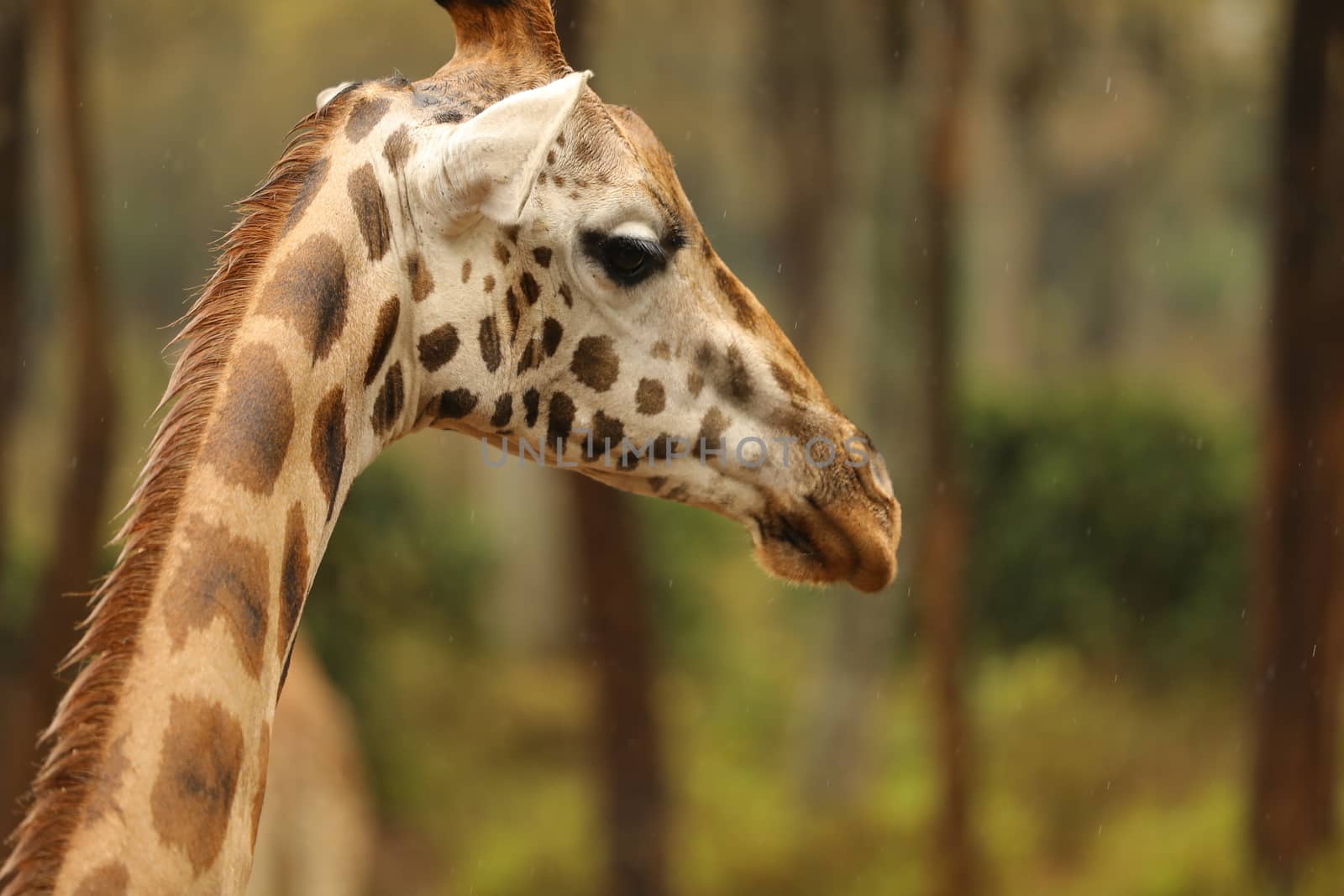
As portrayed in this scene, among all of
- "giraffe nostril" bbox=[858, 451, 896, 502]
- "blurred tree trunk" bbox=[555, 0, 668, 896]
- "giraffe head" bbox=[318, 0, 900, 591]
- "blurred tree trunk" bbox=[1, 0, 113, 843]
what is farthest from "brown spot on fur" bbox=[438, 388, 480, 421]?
"blurred tree trunk" bbox=[1, 0, 113, 843]

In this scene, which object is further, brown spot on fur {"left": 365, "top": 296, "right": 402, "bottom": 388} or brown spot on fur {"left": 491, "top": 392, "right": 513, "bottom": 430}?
brown spot on fur {"left": 491, "top": 392, "right": 513, "bottom": 430}

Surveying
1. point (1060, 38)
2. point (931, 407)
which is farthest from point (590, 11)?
point (1060, 38)

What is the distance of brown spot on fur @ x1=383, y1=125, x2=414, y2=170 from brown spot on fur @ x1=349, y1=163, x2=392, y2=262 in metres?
0.04

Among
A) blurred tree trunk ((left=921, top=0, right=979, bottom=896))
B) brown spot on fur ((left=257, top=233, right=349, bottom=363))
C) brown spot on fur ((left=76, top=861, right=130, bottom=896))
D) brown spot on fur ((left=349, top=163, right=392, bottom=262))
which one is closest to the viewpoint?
brown spot on fur ((left=76, top=861, right=130, bottom=896))

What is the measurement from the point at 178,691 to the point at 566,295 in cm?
99

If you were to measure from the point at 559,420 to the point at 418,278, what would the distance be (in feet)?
1.29

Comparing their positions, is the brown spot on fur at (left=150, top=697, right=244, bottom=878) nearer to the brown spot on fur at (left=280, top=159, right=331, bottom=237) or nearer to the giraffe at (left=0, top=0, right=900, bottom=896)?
the giraffe at (left=0, top=0, right=900, bottom=896)

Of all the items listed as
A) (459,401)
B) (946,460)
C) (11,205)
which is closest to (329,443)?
(459,401)

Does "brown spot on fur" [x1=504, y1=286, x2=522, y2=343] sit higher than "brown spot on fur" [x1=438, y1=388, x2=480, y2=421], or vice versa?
"brown spot on fur" [x1=504, y1=286, x2=522, y2=343]

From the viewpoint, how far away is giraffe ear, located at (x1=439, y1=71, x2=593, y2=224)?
237 cm

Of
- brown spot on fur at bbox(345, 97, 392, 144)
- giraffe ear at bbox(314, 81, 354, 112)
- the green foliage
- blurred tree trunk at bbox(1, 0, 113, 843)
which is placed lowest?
the green foliage

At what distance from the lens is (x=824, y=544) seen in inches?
116

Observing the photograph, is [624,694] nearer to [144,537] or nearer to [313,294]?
[313,294]

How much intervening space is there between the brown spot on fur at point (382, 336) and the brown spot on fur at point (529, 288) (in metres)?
0.23
